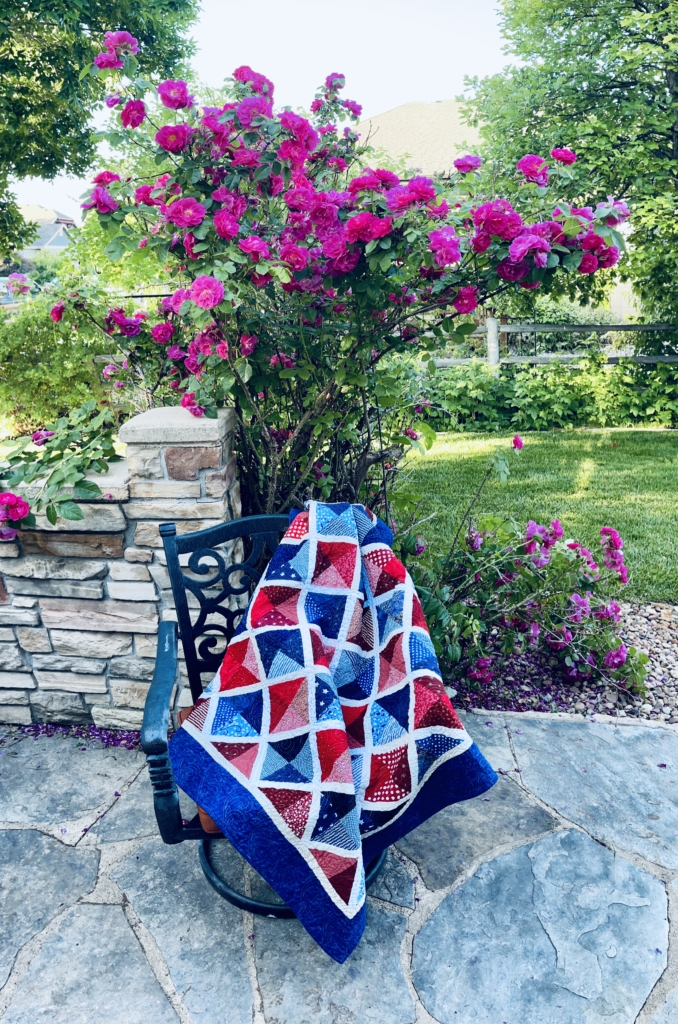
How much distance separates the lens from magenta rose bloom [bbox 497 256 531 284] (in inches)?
67.2

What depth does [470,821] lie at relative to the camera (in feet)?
6.10

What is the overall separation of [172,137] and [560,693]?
2193mm

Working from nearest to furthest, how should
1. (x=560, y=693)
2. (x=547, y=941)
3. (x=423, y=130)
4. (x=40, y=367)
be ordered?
(x=547, y=941) → (x=560, y=693) → (x=40, y=367) → (x=423, y=130)

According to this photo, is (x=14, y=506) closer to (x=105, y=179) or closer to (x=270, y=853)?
(x=105, y=179)

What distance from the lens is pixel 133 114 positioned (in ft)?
5.57

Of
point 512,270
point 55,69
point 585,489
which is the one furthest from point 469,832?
point 55,69

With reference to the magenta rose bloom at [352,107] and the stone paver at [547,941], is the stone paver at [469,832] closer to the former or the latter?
the stone paver at [547,941]

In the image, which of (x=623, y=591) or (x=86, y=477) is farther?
(x=623, y=591)

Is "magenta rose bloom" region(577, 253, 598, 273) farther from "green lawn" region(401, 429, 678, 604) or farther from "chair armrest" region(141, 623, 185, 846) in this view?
"chair armrest" region(141, 623, 185, 846)

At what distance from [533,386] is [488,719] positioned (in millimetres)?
5477

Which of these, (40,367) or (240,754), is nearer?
(240,754)

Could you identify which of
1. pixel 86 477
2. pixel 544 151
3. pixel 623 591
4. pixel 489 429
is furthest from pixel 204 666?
pixel 544 151

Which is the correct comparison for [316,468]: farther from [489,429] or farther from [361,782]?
[489,429]

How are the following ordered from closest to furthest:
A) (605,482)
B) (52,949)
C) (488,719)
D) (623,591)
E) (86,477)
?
(52,949)
(86,477)
(488,719)
(623,591)
(605,482)
